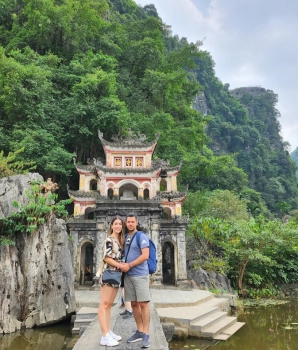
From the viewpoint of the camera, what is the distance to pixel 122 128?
20.0 m

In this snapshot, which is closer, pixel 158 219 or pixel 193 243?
pixel 158 219

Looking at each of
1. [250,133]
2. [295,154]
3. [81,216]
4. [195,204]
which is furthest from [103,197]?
[295,154]


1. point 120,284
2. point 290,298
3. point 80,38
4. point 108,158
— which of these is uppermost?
point 80,38

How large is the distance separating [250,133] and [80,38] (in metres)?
38.5

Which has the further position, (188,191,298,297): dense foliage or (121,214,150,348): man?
(188,191,298,297): dense foliage

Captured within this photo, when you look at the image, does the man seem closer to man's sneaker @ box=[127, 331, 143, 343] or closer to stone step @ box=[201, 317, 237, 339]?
man's sneaker @ box=[127, 331, 143, 343]

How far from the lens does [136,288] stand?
3861mm

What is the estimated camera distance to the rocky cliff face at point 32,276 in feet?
28.6

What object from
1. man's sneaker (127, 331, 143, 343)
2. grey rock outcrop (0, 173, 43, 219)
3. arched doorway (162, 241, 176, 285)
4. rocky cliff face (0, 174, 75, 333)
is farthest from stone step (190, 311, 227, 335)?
arched doorway (162, 241, 176, 285)

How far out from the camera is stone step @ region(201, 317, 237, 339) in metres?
8.02

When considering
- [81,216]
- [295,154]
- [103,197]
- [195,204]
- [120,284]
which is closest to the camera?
[120,284]

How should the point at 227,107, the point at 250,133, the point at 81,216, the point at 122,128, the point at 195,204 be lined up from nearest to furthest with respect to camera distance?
the point at 81,216 < the point at 122,128 < the point at 195,204 < the point at 250,133 < the point at 227,107

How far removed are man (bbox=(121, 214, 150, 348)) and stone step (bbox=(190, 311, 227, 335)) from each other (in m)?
4.62

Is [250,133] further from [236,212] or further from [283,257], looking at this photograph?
[283,257]
